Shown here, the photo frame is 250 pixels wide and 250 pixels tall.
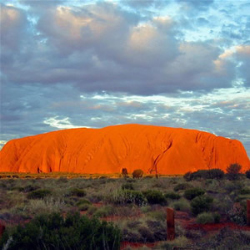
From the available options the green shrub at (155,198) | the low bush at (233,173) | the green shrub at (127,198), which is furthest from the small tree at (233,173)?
the green shrub at (127,198)

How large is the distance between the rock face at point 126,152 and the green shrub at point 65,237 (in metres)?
67.7

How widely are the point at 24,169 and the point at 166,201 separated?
240ft

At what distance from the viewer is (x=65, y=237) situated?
19.4ft

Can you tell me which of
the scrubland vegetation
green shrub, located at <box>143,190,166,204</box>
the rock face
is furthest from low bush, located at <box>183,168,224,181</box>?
the rock face

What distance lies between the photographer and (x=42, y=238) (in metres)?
6.10

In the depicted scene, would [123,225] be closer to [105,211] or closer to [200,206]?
[105,211]

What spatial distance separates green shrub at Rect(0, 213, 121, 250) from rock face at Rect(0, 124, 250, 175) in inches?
2666

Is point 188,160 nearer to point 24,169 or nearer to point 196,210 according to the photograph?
point 24,169

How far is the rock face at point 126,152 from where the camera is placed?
249 feet

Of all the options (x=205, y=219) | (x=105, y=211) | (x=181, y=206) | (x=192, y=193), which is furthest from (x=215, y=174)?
(x=105, y=211)

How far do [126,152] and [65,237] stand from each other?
7304cm

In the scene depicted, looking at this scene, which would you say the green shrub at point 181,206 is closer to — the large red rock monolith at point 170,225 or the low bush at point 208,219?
the low bush at point 208,219

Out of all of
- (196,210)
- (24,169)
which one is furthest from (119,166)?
(196,210)

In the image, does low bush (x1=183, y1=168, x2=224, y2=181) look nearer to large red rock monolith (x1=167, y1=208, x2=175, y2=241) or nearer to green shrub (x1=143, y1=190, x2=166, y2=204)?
green shrub (x1=143, y1=190, x2=166, y2=204)
